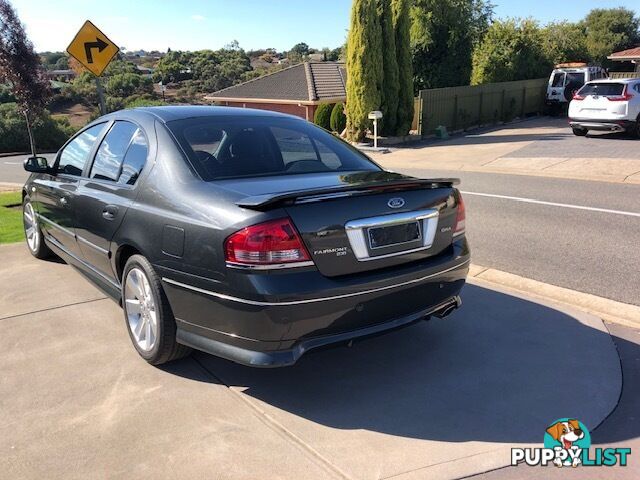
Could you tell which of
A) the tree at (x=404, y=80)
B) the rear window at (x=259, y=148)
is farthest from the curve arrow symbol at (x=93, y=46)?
the tree at (x=404, y=80)

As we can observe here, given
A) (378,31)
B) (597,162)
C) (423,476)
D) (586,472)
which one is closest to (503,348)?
(586,472)

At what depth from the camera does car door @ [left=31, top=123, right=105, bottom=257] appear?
4555mm

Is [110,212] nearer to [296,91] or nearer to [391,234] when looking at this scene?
[391,234]

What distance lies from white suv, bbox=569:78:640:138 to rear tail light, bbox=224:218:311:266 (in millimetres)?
15931

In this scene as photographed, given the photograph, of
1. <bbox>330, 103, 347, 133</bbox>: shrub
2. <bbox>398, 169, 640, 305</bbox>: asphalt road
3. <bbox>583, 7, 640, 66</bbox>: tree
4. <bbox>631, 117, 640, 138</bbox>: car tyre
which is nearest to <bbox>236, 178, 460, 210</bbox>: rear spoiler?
<bbox>398, 169, 640, 305</bbox>: asphalt road

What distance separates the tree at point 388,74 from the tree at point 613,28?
53.6 metres

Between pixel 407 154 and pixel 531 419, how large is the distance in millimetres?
14889

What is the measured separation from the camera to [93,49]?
8.90m

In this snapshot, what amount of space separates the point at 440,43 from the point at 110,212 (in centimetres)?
2572

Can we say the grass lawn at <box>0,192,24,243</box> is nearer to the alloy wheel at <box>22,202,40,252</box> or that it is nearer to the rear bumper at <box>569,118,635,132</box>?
the alloy wheel at <box>22,202,40,252</box>

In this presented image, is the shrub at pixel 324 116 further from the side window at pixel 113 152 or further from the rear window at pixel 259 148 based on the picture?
the side window at pixel 113 152

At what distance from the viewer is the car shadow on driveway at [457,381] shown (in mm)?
2980

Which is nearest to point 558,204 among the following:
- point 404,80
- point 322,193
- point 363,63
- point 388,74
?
point 322,193

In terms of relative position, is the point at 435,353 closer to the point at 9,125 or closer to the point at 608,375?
the point at 608,375
